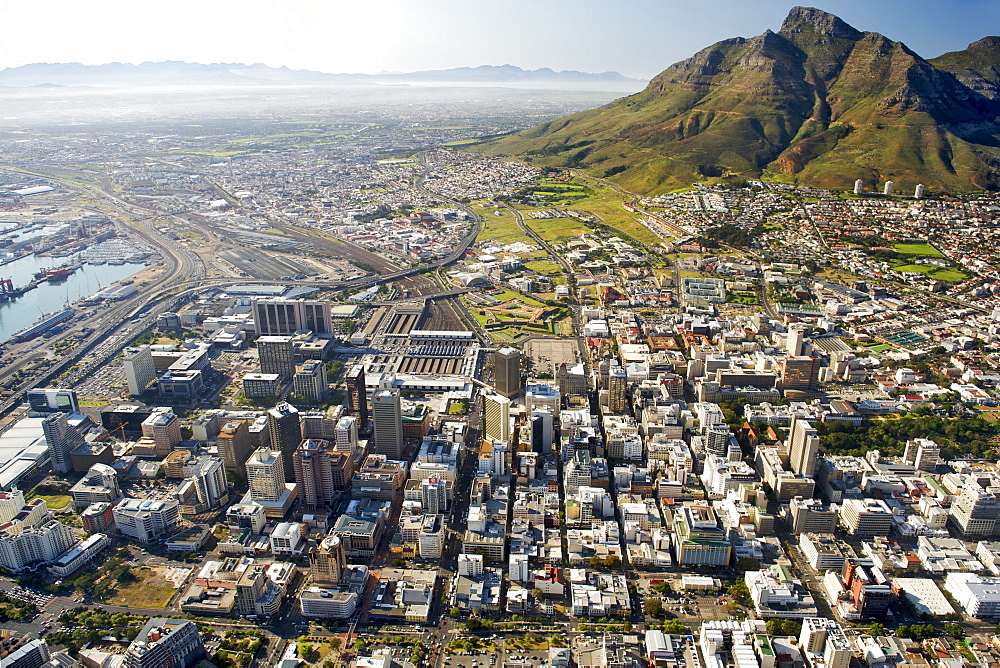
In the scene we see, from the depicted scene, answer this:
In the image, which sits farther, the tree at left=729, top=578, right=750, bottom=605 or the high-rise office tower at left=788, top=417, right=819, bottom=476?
the high-rise office tower at left=788, top=417, right=819, bottom=476

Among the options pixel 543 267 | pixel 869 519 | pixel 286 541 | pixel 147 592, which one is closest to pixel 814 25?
pixel 543 267

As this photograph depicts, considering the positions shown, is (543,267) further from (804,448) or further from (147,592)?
(147,592)

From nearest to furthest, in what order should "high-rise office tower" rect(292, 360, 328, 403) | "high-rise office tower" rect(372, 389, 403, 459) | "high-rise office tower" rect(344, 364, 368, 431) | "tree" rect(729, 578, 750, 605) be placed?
"tree" rect(729, 578, 750, 605) < "high-rise office tower" rect(372, 389, 403, 459) < "high-rise office tower" rect(344, 364, 368, 431) < "high-rise office tower" rect(292, 360, 328, 403)

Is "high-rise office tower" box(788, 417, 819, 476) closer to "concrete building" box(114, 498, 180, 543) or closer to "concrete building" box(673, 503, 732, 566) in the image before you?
"concrete building" box(673, 503, 732, 566)

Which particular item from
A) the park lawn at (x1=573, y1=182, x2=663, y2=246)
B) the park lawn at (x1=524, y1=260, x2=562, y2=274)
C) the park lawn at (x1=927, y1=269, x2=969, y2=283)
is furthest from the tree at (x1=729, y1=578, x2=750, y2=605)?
the park lawn at (x1=573, y1=182, x2=663, y2=246)

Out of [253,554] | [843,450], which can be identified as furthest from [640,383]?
[253,554]

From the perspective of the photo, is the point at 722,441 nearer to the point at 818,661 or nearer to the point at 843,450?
the point at 843,450
